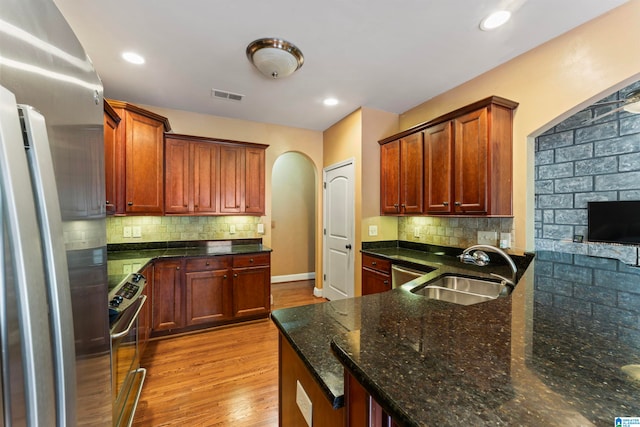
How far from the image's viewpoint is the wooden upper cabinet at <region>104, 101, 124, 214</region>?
2.41m

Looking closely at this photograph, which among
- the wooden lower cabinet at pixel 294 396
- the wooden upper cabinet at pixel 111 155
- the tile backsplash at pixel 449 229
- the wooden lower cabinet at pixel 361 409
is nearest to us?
the wooden lower cabinet at pixel 361 409

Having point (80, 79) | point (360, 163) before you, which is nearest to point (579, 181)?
point (360, 163)

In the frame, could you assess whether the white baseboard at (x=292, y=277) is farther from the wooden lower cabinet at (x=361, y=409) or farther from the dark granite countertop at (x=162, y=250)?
the wooden lower cabinet at (x=361, y=409)

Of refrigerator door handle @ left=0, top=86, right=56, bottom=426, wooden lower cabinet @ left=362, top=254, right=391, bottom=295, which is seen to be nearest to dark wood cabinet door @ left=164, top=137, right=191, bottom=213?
wooden lower cabinet @ left=362, top=254, right=391, bottom=295

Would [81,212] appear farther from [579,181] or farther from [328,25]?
[579,181]

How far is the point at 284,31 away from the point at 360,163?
1.81 meters

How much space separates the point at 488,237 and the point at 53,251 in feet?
Answer: 10.0

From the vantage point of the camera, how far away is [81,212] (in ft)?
2.66

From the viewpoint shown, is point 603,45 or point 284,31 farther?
point 284,31

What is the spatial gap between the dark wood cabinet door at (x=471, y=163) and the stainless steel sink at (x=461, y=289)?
0.78 m

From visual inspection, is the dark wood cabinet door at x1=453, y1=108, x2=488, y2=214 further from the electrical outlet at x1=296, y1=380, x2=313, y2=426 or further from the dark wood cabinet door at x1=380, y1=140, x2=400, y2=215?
the electrical outlet at x1=296, y1=380, x2=313, y2=426

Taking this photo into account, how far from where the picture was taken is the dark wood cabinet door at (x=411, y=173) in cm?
296

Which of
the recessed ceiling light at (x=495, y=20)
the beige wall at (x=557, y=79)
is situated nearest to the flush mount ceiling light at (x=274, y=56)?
the recessed ceiling light at (x=495, y=20)

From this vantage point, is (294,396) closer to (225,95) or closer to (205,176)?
(205,176)
